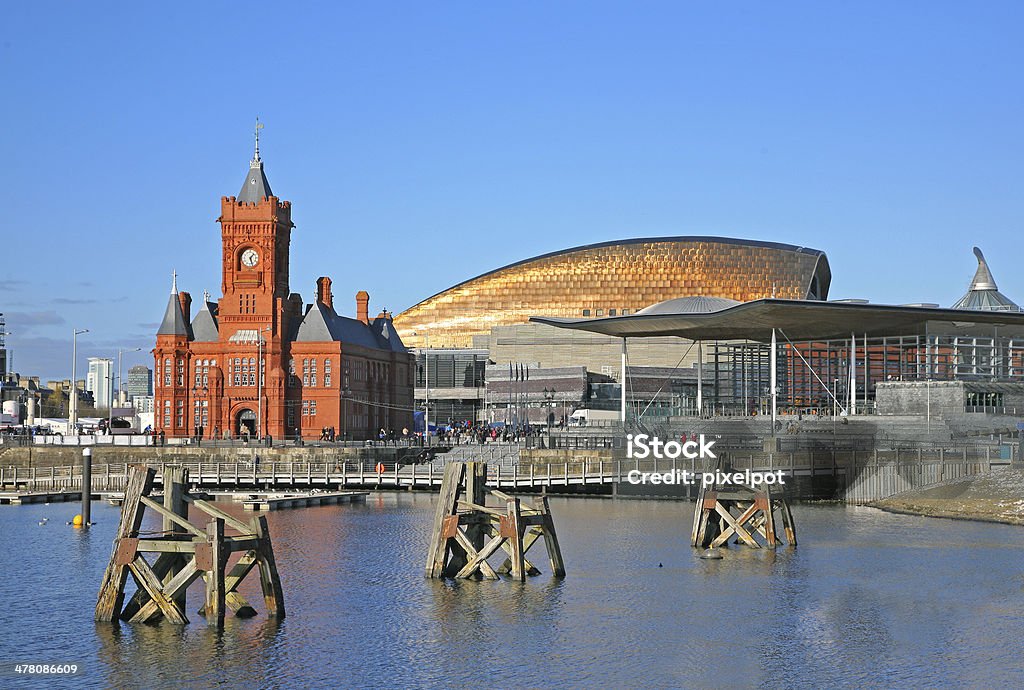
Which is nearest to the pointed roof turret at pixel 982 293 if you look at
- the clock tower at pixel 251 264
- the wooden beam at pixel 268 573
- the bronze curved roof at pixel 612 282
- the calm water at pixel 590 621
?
the bronze curved roof at pixel 612 282

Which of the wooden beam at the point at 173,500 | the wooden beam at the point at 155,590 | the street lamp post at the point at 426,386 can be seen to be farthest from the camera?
the street lamp post at the point at 426,386

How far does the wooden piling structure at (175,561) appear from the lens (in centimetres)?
2716

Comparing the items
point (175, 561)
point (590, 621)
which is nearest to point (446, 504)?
point (590, 621)

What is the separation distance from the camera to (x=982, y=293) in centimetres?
13975

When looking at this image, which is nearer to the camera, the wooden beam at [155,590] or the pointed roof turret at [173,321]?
the wooden beam at [155,590]

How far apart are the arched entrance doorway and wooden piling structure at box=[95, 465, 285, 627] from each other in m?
69.5

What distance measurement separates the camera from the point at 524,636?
28703mm

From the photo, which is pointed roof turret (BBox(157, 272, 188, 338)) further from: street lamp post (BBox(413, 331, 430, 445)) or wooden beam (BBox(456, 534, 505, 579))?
wooden beam (BBox(456, 534, 505, 579))

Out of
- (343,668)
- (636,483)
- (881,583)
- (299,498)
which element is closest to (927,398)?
(636,483)

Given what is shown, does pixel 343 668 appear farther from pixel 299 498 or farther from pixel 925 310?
pixel 925 310

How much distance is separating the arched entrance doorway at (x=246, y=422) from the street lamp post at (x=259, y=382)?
74 cm

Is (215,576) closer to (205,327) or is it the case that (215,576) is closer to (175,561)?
(175,561)

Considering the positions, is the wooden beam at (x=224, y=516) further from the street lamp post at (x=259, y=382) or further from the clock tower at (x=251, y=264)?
the clock tower at (x=251, y=264)

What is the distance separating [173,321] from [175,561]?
73.1 m
